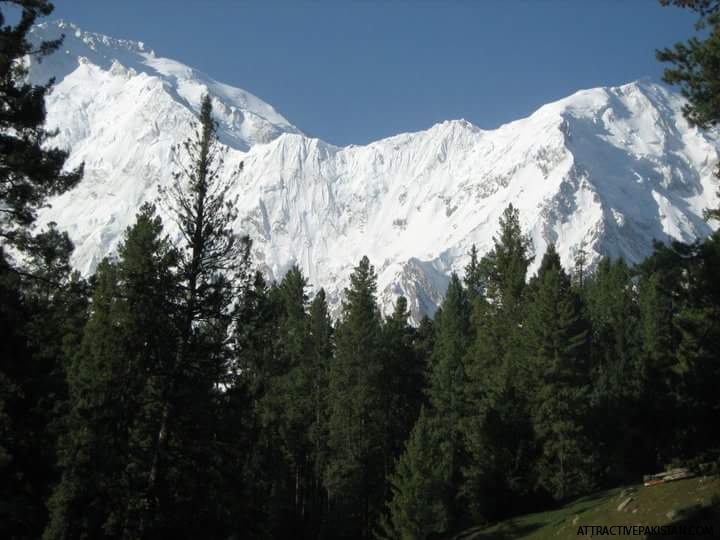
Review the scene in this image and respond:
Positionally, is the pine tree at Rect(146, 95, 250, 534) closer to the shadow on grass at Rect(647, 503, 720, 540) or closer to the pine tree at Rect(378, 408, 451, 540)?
the shadow on grass at Rect(647, 503, 720, 540)

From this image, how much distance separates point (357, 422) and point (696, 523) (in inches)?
1079

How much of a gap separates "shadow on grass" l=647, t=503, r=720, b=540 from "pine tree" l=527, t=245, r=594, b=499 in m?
17.7

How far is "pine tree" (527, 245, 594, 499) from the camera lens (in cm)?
Answer: 3653

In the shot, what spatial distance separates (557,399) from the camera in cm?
3716

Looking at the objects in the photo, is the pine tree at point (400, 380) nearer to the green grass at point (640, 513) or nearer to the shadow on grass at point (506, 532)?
the shadow on grass at point (506, 532)

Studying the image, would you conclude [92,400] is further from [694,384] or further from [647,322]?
[647,322]

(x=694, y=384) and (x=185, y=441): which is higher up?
(x=185, y=441)

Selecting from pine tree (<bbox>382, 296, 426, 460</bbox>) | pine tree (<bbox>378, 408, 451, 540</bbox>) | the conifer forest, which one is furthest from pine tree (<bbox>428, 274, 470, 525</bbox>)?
pine tree (<bbox>378, 408, 451, 540</bbox>)

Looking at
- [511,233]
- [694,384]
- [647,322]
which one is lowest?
[694,384]

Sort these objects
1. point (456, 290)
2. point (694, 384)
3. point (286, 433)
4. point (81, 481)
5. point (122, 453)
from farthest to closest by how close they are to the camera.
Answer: point (456, 290) → point (286, 433) → point (81, 481) → point (122, 453) → point (694, 384)

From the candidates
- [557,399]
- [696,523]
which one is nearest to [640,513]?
[696,523]

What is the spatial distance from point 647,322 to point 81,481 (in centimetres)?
4023

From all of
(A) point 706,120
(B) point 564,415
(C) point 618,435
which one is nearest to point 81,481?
(A) point 706,120

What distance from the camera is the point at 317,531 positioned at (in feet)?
145
